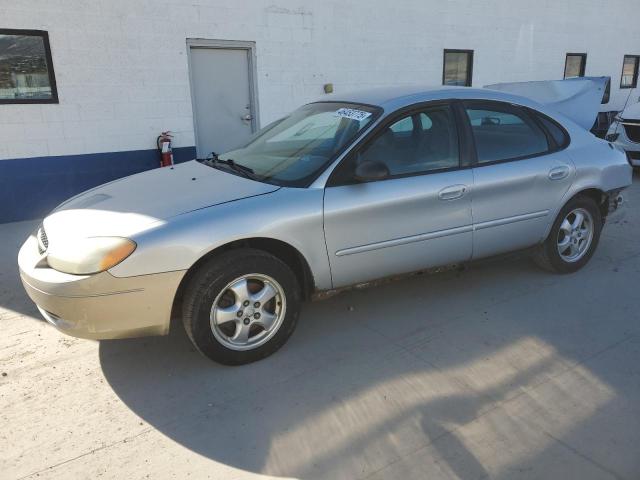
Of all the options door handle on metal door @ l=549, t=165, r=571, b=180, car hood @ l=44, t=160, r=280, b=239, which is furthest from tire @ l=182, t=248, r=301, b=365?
door handle on metal door @ l=549, t=165, r=571, b=180

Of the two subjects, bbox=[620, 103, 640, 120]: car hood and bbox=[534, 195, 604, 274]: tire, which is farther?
bbox=[620, 103, 640, 120]: car hood

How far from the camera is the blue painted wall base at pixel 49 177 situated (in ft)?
21.7

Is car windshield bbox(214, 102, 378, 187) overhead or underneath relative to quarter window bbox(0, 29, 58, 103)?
underneath

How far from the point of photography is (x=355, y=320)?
3.82 meters

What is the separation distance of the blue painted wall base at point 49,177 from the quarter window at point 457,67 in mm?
6195

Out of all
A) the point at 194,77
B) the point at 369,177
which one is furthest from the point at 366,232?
the point at 194,77

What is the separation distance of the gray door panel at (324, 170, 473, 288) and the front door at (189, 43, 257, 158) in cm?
512

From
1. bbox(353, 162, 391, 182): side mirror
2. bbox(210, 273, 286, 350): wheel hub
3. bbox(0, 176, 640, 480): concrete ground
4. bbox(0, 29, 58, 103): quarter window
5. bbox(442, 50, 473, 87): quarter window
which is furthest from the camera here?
bbox(442, 50, 473, 87): quarter window

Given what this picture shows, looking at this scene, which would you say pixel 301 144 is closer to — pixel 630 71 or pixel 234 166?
pixel 234 166

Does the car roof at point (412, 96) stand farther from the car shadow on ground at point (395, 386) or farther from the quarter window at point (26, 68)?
the quarter window at point (26, 68)

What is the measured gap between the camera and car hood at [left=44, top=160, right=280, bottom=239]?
9.61ft

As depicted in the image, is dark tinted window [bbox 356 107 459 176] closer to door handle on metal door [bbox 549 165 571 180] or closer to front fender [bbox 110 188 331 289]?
front fender [bbox 110 188 331 289]

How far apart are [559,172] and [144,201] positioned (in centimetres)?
317

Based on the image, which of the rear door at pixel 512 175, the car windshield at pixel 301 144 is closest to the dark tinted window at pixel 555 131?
the rear door at pixel 512 175
